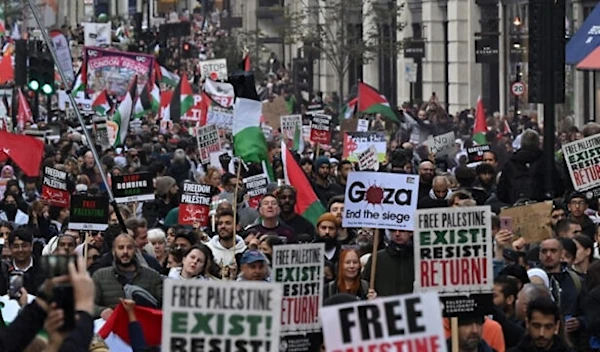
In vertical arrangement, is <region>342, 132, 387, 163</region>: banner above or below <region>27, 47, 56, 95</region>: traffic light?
below

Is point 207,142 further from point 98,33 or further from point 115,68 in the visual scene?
point 98,33

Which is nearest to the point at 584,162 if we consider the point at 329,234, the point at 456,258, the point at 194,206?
the point at 329,234

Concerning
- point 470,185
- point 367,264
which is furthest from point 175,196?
point 367,264

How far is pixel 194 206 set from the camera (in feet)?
66.2

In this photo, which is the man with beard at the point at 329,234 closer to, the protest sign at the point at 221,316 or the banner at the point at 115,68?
the protest sign at the point at 221,316

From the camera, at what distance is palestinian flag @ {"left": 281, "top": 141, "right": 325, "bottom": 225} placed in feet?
65.7

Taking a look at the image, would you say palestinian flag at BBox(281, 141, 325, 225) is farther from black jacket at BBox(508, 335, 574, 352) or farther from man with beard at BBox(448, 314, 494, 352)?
black jacket at BBox(508, 335, 574, 352)

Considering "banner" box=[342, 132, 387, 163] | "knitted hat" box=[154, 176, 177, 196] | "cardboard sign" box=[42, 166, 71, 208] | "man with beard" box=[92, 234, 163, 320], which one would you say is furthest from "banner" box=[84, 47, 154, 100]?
"man with beard" box=[92, 234, 163, 320]

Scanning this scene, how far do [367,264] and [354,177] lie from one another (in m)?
1.26

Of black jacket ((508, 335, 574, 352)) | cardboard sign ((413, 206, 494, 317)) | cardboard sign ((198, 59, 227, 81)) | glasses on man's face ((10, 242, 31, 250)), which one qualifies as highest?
cardboard sign ((413, 206, 494, 317))

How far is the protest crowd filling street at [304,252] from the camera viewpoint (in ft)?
28.8

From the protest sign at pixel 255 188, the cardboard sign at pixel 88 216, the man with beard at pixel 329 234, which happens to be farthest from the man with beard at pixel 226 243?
the protest sign at pixel 255 188

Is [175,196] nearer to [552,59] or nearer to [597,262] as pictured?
[552,59]

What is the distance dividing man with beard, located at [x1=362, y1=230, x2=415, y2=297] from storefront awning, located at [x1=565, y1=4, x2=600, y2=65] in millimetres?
11903
